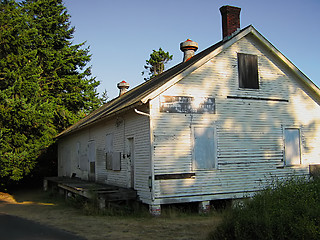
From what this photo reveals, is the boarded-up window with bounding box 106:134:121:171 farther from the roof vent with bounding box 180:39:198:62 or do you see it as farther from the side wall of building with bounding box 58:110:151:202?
the roof vent with bounding box 180:39:198:62

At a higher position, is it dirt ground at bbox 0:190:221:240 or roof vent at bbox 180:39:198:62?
roof vent at bbox 180:39:198:62

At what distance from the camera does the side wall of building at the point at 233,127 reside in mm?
11406

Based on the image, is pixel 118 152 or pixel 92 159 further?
pixel 92 159

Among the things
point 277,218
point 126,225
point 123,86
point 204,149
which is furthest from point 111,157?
point 123,86

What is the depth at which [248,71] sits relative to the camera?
13.1 metres

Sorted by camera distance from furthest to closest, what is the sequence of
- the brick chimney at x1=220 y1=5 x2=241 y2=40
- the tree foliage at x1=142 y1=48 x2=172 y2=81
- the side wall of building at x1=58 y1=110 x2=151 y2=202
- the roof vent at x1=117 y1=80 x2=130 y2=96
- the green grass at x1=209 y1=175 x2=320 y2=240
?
the tree foliage at x1=142 y1=48 x2=172 y2=81 < the roof vent at x1=117 y1=80 x2=130 y2=96 < the brick chimney at x1=220 y1=5 x2=241 y2=40 < the side wall of building at x1=58 y1=110 x2=151 y2=202 < the green grass at x1=209 y1=175 x2=320 y2=240

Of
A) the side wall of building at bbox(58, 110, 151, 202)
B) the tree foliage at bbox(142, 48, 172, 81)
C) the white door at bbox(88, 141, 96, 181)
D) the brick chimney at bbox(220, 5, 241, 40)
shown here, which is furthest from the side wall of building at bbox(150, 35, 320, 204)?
the tree foliage at bbox(142, 48, 172, 81)

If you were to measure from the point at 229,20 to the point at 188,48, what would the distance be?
9.21 feet

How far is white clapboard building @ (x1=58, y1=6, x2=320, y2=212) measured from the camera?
11375 mm

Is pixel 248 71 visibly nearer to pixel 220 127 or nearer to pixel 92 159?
pixel 220 127

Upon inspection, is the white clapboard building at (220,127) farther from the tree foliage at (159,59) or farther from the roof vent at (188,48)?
the tree foliage at (159,59)

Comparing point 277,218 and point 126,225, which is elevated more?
point 277,218

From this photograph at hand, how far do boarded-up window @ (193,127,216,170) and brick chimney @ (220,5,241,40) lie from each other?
178 inches

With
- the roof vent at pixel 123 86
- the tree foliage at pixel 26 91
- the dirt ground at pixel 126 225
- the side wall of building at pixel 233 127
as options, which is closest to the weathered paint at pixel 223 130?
the side wall of building at pixel 233 127
